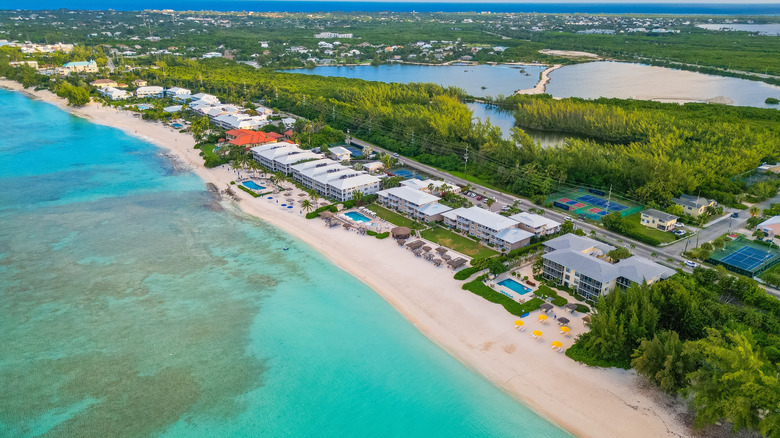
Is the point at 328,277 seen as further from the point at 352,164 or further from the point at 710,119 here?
the point at 710,119

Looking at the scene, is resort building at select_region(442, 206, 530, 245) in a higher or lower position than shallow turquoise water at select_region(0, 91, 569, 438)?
higher

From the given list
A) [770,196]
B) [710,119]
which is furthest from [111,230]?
[710,119]

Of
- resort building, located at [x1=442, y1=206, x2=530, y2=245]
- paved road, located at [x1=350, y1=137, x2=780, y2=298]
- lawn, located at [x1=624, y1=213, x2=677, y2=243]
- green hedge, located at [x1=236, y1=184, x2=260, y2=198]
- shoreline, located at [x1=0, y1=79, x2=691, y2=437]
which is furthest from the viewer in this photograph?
green hedge, located at [x1=236, y1=184, x2=260, y2=198]

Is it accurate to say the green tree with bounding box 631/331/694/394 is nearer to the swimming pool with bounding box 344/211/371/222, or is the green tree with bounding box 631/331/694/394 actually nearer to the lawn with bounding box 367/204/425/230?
the lawn with bounding box 367/204/425/230

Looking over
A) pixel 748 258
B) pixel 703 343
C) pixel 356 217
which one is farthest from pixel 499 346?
pixel 748 258

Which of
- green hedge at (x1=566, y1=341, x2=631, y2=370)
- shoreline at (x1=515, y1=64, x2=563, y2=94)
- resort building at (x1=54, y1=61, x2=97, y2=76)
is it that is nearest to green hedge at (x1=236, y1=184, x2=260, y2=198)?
green hedge at (x1=566, y1=341, x2=631, y2=370)

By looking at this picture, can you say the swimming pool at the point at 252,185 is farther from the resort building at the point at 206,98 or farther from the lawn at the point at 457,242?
the resort building at the point at 206,98
